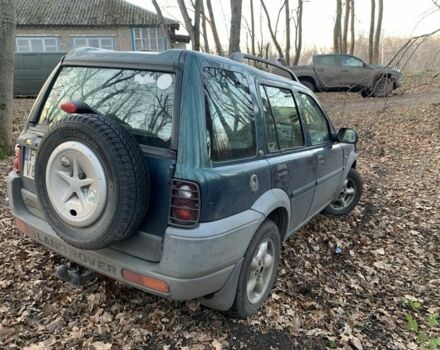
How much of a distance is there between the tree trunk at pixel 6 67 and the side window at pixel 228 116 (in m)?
4.60

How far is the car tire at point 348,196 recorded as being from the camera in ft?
16.1

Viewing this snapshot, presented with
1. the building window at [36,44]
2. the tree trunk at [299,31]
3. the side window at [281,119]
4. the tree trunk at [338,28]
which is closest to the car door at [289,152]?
the side window at [281,119]

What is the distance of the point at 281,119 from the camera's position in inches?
122

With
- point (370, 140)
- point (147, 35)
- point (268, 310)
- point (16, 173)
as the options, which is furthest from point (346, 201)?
point (147, 35)

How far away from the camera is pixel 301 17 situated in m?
24.0

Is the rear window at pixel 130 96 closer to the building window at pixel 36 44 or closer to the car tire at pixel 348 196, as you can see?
the car tire at pixel 348 196

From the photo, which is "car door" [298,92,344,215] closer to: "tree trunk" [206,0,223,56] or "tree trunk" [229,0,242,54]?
"tree trunk" [229,0,242,54]

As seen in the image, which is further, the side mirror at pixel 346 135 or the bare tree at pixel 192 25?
the bare tree at pixel 192 25

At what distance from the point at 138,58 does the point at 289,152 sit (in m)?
1.44

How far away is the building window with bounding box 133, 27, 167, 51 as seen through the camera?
84.3 feet

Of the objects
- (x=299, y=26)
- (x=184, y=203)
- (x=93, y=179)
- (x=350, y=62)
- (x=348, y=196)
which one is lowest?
(x=348, y=196)

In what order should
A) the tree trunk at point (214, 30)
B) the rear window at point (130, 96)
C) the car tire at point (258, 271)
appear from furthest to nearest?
the tree trunk at point (214, 30) < the car tire at point (258, 271) < the rear window at point (130, 96)

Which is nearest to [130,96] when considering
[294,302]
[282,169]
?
[282,169]

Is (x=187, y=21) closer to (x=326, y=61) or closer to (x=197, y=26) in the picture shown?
(x=197, y=26)
